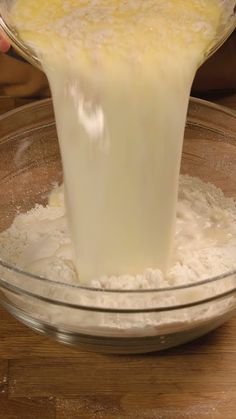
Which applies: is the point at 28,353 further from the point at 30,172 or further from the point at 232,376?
the point at 30,172

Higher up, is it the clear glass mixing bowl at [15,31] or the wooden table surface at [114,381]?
the clear glass mixing bowl at [15,31]

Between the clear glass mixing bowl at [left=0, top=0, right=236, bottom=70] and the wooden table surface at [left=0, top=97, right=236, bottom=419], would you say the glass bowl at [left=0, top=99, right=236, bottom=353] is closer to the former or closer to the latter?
the wooden table surface at [left=0, top=97, right=236, bottom=419]

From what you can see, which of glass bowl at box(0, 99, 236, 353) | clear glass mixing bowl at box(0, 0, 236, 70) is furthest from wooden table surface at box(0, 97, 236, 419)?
clear glass mixing bowl at box(0, 0, 236, 70)

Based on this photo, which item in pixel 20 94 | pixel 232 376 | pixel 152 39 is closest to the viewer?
pixel 152 39

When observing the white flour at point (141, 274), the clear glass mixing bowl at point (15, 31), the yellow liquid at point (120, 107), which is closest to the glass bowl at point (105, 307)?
the white flour at point (141, 274)

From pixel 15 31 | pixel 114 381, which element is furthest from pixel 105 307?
pixel 15 31

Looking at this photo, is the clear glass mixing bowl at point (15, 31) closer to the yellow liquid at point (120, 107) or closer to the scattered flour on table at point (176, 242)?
the yellow liquid at point (120, 107)

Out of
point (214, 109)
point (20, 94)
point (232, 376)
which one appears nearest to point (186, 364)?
point (232, 376)
